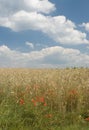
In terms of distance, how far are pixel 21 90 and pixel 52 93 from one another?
1081 millimetres

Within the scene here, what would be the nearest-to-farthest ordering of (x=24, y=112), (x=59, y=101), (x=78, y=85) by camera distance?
(x=24, y=112), (x=59, y=101), (x=78, y=85)

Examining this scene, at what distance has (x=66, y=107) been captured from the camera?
9398 mm

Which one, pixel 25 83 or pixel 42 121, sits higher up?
pixel 25 83

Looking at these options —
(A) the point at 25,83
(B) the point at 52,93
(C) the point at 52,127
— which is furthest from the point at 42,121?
(A) the point at 25,83

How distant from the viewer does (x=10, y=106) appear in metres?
8.77

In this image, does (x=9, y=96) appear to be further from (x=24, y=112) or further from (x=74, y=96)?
(x=74, y=96)

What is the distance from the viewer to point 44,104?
8516mm

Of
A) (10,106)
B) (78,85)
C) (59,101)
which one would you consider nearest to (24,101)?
(10,106)

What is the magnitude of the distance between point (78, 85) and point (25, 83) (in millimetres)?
1709

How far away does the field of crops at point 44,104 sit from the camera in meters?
8.02

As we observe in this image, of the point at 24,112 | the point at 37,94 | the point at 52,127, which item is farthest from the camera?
the point at 37,94

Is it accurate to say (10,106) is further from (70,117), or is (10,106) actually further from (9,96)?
(70,117)

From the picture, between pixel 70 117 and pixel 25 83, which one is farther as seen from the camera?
pixel 25 83

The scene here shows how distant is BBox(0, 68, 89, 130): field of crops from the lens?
8023 millimetres
